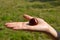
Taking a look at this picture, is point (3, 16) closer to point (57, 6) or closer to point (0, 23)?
point (0, 23)

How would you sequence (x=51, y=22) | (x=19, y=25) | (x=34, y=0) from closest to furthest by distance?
(x=19, y=25) < (x=51, y=22) < (x=34, y=0)

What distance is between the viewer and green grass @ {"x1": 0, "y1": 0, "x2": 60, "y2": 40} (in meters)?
4.11

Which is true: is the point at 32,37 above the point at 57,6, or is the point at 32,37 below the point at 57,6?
above

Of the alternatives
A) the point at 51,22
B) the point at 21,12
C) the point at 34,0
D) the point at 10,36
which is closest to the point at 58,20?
the point at 51,22

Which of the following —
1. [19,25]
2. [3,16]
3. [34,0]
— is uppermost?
[19,25]

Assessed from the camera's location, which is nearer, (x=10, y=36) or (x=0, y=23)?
(x=10, y=36)

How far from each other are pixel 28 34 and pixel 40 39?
0.25 metres

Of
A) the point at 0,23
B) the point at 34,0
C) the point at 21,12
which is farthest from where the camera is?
the point at 34,0

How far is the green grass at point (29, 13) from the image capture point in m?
4.11

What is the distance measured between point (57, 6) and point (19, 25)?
519 centimetres

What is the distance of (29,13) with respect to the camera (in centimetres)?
577

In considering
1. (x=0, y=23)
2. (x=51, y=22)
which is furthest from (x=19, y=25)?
(x=51, y=22)

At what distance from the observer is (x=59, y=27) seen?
187 inches

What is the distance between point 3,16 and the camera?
5.28 meters
